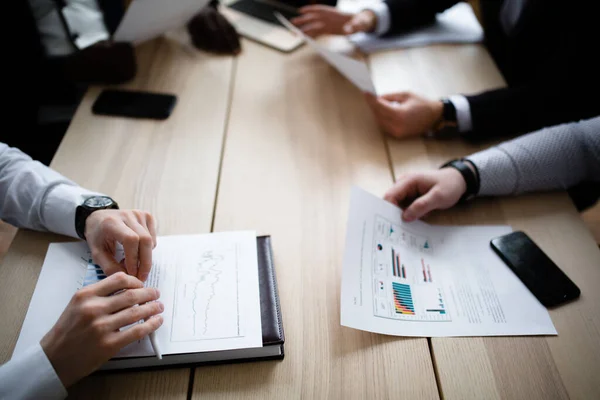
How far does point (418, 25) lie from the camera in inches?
54.2

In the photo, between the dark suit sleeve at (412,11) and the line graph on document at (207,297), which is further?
the dark suit sleeve at (412,11)

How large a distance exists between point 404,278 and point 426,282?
4 centimetres

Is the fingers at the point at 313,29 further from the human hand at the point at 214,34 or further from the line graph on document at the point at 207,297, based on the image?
the line graph on document at the point at 207,297

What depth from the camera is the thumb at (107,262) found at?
67cm

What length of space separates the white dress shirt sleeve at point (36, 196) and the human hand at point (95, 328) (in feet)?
0.68

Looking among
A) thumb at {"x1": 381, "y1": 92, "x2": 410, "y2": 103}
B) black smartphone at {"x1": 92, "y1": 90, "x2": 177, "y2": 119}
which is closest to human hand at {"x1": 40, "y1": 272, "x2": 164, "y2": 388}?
black smartphone at {"x1": 92, "y1": 90, "x2": 177, "y2": 119}

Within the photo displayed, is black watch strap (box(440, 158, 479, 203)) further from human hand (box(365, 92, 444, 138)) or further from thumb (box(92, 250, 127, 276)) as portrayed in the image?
thumb (box(92, 250, 127, 276))

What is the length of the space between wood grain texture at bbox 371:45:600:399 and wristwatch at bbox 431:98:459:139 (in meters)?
0.03

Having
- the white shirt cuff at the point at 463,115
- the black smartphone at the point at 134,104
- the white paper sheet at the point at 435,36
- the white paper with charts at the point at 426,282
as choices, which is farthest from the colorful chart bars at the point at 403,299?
the white paper sheet at the point at 435,36

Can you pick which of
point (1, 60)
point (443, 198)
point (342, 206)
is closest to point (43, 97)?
point (1, 60)

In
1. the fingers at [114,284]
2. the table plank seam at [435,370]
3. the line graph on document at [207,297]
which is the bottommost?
the table plank seam at [435,370]

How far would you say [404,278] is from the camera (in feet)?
2.47

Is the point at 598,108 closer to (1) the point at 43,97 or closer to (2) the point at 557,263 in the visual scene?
(2) the point at 557,263

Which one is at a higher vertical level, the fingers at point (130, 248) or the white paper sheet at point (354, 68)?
the white paper sheet at point (354, 68)
